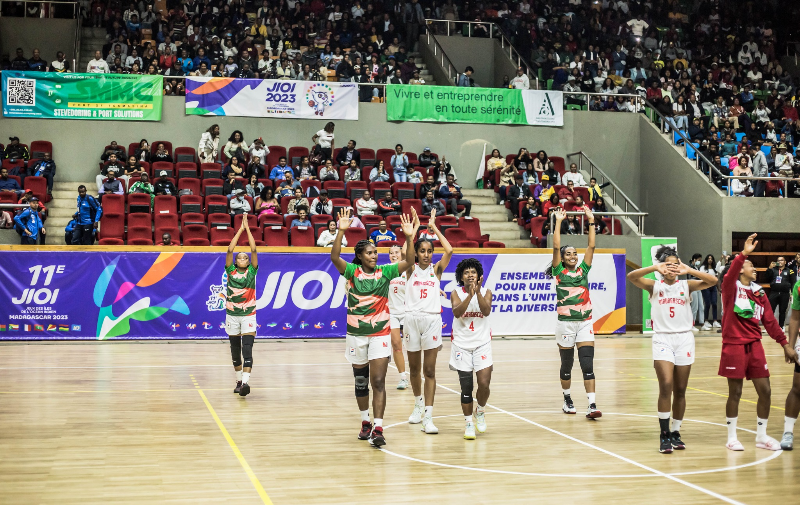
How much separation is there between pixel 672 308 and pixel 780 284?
15.0 m

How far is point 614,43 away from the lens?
104 ft

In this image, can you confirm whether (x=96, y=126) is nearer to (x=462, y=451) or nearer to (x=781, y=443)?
(x=462, y=451)

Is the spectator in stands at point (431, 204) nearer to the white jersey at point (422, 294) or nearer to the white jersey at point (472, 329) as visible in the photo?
the white jersey at point (422, 294)

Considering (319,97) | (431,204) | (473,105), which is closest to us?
(431,204)

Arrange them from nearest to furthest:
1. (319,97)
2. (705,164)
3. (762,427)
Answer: (762,427), (705,164), (319,97)

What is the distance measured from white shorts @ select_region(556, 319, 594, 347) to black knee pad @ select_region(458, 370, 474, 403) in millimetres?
2178

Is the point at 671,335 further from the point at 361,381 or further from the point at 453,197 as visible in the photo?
the point at 453,197

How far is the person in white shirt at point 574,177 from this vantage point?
989 inches

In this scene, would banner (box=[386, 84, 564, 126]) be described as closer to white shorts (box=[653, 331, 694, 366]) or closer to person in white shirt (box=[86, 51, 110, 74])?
person in white shirt (box=[86, 51, 110, 74])

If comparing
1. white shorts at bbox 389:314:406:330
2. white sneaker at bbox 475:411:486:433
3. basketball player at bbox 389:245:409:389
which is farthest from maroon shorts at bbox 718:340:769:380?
white shorts at bbox 389:314:406:330

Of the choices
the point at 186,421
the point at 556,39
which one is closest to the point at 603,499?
the point at 186,421

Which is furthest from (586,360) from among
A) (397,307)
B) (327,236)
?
(327,236)

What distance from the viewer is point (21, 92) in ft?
77.8

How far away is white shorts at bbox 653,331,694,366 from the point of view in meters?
8.17
